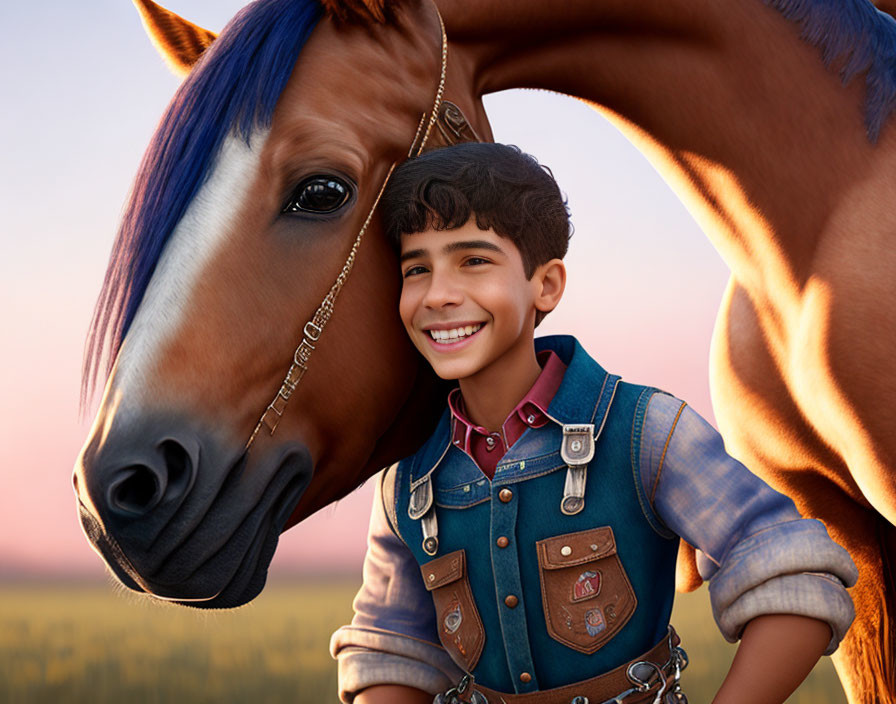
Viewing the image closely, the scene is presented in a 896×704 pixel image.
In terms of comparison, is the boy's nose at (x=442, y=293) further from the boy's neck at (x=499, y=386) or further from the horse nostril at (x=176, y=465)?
the horse nostril at (x=176, y=465)

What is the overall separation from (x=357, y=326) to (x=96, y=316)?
378mm

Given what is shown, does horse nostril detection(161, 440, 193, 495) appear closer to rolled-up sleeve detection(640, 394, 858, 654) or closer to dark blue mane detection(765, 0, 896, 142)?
rolled-up sleeve detection(640, 394, 858, 654)

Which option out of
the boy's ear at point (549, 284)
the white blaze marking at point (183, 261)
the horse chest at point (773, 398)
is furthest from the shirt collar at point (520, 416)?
the horse chest at point (773, 398)

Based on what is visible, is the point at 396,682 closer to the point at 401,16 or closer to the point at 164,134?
the point at 164,134

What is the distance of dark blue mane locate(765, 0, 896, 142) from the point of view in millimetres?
1812

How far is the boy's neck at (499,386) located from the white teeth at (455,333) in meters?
0.09

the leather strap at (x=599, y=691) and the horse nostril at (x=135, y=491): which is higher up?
the horse nostril at (x=135, y=491)

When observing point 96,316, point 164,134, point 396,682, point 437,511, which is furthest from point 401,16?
point 396,682

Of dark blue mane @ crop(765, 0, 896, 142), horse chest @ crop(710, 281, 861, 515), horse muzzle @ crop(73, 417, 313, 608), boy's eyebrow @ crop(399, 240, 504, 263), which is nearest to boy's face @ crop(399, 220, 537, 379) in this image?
boy's eyebrow @ crop(399, 240, 504, 263)

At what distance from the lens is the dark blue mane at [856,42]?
5.94 feet

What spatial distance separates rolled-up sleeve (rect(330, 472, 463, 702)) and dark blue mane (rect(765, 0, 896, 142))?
1191 mm

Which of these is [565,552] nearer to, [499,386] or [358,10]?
[499,386]

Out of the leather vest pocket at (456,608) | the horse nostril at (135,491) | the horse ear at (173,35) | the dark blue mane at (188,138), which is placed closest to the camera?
the horse nostril at (135,491)

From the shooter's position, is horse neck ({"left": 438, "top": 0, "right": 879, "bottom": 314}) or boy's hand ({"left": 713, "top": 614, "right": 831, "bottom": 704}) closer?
boy's hand ({"left": 713, "top": 614, "right": 831, "bottom": 704})
